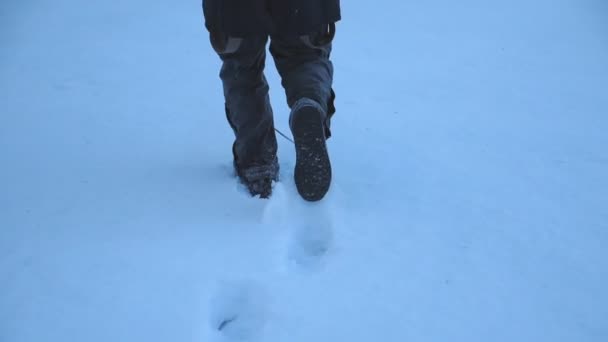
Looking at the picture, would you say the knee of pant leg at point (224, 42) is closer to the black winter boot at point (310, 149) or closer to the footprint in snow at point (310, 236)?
the black winter boot at point (310, 149)

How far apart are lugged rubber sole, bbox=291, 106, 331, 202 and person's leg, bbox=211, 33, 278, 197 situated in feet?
0.36

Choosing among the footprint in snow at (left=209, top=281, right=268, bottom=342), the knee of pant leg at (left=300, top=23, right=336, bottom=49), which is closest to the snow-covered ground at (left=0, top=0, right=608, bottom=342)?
the footprint in snow at (left=209, top=281, right=268, bottom=342)

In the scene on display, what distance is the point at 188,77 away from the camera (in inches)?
62.0

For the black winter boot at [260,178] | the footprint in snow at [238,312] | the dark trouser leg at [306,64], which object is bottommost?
the footprint in snow at [238,312]

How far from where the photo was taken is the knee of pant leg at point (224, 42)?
889mm

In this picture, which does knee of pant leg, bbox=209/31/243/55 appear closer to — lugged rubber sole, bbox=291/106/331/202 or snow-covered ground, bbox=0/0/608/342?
lugged rubber sole, bbox=291/106/331/202

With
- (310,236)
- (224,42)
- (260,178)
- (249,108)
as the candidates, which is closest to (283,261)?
(310,236)

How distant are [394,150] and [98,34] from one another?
1.34m

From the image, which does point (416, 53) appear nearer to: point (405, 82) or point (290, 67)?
point (405, 82)

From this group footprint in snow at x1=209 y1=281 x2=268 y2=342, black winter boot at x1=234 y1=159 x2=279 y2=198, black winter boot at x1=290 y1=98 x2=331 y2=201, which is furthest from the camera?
black winter boot at x1=234 y1=159 x2=279 y2=198

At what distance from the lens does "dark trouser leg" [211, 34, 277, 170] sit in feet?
3.06

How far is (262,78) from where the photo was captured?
1.02 meters

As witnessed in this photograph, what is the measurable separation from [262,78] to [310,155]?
22 centimetres

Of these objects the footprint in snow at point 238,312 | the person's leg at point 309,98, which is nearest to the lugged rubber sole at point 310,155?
the person's leg at point 309,98
